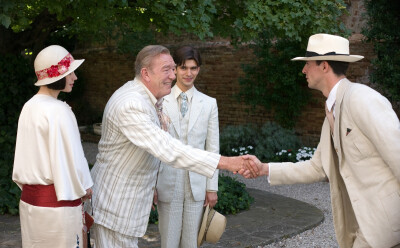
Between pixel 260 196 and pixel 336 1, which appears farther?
pixel 260 196

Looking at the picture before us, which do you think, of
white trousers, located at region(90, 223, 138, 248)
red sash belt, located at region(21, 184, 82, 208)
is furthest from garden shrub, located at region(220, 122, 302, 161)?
red sash belt, located at region(21, 184, 82, 208)

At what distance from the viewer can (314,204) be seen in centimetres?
819

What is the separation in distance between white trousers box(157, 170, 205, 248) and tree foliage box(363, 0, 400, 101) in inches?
289

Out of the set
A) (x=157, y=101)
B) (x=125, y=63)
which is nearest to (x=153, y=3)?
(x=157, y=101)

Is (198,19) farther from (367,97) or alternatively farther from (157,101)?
(367,97)

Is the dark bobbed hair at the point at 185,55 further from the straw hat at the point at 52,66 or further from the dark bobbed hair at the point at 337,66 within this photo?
the dark bobbed hair at the point at 337,66

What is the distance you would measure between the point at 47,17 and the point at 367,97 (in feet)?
23.4

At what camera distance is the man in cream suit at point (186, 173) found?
13.8 feet

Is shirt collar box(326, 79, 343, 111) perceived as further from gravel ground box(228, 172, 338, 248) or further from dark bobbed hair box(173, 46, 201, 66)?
gravel ground box(228, 172, 338, 248)

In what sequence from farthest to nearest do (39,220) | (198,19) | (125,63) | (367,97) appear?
(125,63)
(198,19)
(39,220)
(367,97)

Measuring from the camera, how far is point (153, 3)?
6.78 metres

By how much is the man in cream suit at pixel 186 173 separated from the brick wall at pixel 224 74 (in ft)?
25.0

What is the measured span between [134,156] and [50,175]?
1.74 ft

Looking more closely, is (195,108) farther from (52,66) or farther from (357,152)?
(357,152)
